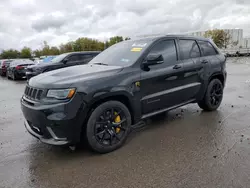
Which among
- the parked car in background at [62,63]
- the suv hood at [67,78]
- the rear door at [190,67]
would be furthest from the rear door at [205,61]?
the parked car in background at [62,63]

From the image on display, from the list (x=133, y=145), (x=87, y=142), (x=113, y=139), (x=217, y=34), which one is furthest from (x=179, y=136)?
(x=217, y=34)

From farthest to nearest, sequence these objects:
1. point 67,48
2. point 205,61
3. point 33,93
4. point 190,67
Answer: point 67,48 < point 205,61 < point 190,67 < point 33,93

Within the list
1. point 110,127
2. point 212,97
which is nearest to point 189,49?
point 212,97

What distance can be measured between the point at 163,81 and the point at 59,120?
2.01m

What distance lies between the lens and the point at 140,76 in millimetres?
3758

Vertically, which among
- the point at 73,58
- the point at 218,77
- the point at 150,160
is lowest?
the point at 150,160

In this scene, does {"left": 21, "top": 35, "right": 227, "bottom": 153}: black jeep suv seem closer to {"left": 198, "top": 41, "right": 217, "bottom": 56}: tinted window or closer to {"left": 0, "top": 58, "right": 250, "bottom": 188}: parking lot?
{"left": 198, "top": 41, "right": 217, "bottom": 56}: tinted window

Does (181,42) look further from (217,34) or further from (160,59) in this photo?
(217,34)

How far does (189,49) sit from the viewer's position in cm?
476

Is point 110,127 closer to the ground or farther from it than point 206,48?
closer to the ground

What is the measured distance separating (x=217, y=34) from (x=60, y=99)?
6305cm

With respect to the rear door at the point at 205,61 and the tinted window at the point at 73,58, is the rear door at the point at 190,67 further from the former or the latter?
the tinted window at the point at 73,58

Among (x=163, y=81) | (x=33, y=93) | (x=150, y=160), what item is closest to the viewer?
(x=150, y=160)

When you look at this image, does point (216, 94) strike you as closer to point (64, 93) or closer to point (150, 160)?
point (150, 160)
